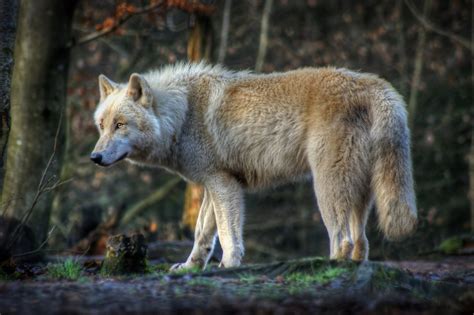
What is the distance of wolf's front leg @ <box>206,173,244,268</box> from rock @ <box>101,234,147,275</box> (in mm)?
999

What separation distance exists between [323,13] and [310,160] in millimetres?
12327

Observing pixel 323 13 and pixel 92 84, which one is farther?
pixel 323 13

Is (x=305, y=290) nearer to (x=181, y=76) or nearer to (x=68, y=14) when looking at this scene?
(x=181, y=76)

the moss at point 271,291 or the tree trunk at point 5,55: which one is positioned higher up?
the tree trunk at point 5,55

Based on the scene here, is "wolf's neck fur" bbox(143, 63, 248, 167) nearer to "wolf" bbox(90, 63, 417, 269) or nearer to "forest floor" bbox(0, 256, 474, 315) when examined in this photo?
"wolf" bbox(90, 63, 417, 269)

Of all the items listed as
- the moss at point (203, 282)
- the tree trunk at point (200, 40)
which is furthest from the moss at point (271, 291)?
the tree trunk at point (200, 40)

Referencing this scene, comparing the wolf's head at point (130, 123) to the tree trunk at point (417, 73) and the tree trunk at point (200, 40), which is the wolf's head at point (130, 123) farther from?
the tree trunk at point (417, 73)

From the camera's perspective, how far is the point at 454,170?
17.1 metres

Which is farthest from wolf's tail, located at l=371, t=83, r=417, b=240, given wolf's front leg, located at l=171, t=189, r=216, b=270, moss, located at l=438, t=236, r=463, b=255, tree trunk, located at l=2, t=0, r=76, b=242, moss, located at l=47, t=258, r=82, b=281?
tree trunk, located at l=2, t=0, r=76, b=242

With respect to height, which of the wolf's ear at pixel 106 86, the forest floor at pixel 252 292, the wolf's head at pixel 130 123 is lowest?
the forest floor at pixel 252 292

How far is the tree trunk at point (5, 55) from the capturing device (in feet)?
22.0

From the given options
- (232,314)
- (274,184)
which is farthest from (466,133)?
(232,314)

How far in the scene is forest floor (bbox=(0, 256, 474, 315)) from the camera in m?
4.92

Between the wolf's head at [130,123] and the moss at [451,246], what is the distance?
5.51 meters
